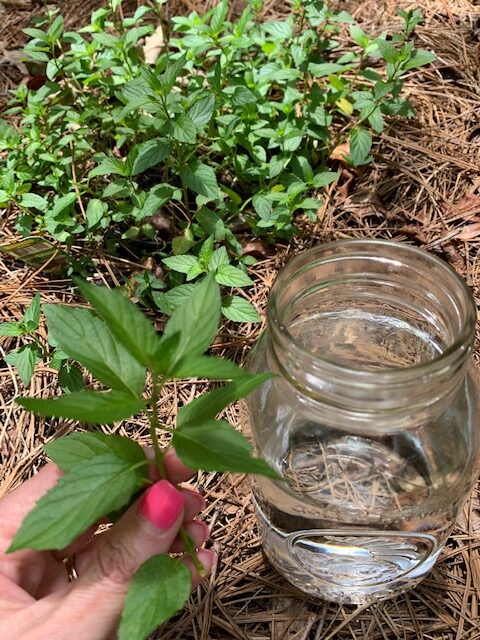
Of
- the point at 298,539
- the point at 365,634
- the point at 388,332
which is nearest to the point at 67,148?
the point at 388,332

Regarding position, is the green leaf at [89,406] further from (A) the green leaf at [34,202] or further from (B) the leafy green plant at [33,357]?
(A) the green leaf at [34,202]

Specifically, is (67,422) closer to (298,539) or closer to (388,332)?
(298,539)

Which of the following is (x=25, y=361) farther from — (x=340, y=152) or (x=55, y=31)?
(x=340, y=152)

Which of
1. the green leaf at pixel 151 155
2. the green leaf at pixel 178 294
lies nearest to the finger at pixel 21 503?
the green leaf at pixel 178 294

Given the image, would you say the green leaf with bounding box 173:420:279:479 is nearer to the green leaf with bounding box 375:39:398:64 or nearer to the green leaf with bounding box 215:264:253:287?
the green leaf with bounding box 215:264:253:287

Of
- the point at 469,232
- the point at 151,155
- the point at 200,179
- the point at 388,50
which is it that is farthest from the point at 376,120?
the point at 151,155
